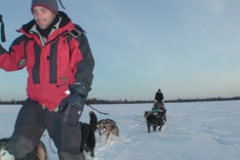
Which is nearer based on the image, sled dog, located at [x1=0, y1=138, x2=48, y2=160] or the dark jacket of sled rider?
the dark jacket of sled rider

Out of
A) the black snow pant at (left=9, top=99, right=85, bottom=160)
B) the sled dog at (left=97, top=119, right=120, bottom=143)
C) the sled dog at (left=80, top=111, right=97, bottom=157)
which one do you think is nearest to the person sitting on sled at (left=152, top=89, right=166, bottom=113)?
the sled dog at (left=97, top=119, right=120, bottom=143)

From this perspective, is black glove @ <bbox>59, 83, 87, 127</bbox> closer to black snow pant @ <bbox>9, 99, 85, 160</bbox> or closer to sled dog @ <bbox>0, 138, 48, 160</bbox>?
black snow pant @ <bbox>9, 99, 85, 160</bbox>

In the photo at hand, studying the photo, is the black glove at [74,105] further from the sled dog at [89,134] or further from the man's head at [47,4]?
the sled dog at [89,134]

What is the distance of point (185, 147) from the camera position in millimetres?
5707

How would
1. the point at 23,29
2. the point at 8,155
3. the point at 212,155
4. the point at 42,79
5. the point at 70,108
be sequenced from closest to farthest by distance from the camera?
the point at 70,108, the point at 42,79, the point at 23,29, the point at 8,155, the point at 212,155

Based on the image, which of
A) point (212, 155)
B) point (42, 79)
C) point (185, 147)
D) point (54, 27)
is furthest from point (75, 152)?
point (185, 147)

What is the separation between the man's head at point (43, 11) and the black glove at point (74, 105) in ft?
2.00

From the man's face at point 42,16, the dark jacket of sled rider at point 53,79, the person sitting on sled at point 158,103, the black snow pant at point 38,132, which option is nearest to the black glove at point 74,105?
the dark jacket of sled rider at point 53,79

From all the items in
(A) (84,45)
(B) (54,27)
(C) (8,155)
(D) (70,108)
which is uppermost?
(B) (54,27)

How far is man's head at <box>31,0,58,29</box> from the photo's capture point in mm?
2176

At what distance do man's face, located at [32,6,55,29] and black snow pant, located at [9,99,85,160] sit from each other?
2.13ft

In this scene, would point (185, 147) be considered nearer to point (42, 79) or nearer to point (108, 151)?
point (108, 151)

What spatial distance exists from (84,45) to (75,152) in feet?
2.83

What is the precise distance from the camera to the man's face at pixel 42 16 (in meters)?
2.20
